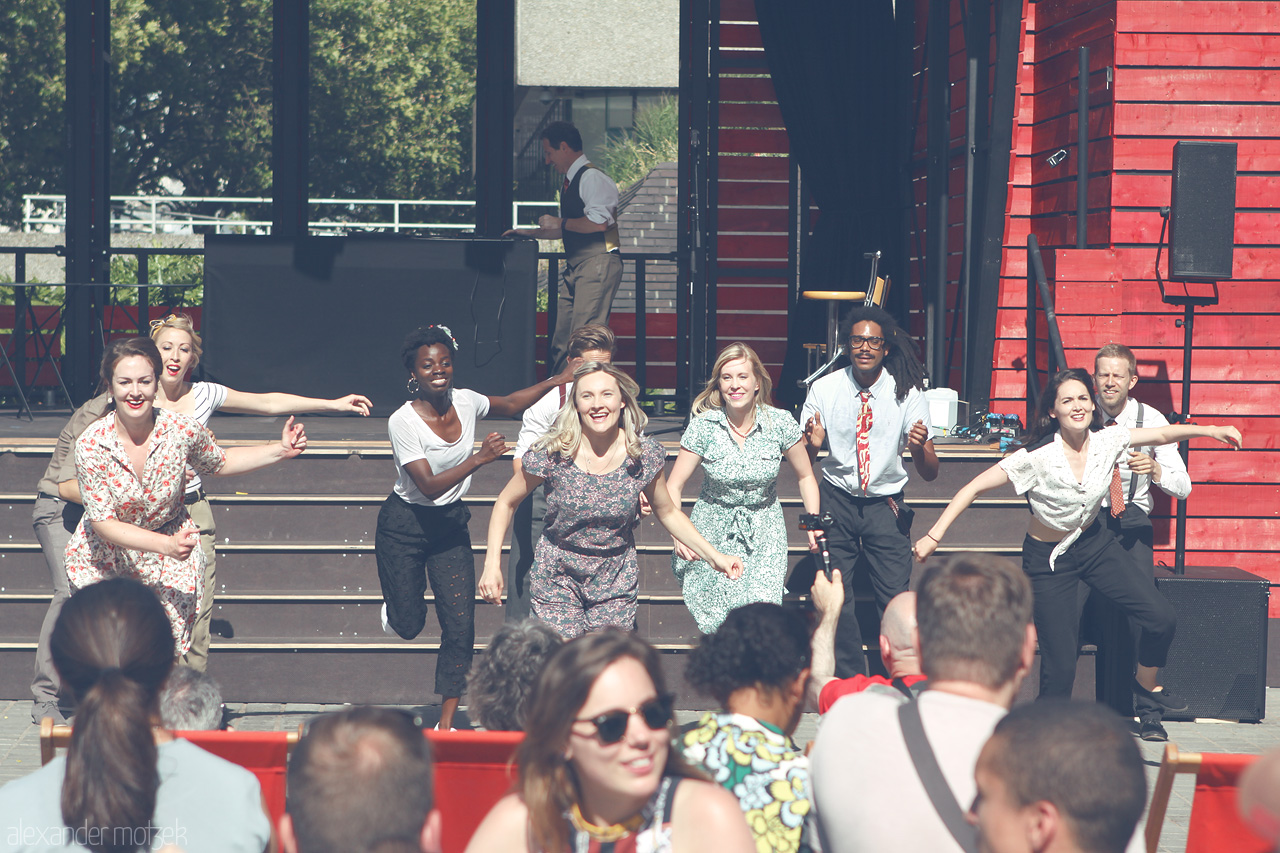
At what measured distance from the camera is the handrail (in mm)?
6891

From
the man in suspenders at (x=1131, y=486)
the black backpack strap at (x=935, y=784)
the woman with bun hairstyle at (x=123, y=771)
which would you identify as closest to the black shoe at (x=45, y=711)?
the woman with bun hairstyle at (x=123, y=771)

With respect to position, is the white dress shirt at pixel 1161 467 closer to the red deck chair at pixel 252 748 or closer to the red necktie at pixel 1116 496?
the red necktie at pixel 1116 496

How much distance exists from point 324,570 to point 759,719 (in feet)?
14.2

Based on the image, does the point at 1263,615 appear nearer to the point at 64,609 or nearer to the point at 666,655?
the point at 666,655

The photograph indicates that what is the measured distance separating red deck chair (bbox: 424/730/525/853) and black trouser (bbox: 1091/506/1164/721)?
367cm

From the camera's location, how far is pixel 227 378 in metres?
Answer: 9.26

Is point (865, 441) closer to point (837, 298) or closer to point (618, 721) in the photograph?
point (837, 298)

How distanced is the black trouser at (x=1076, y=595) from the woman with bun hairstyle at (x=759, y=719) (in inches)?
119

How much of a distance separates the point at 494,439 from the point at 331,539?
6.51 feet

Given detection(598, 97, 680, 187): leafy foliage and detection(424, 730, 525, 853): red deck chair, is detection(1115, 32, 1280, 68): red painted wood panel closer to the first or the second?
detection(424, 730, 525, 853): red deck chair

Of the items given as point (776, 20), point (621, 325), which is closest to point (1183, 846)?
point (776, 20)

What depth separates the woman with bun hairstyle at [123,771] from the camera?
2.25 metres

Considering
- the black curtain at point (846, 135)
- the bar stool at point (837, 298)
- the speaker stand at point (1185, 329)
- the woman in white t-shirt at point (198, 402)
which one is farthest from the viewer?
the black curtain at point (846, 135)

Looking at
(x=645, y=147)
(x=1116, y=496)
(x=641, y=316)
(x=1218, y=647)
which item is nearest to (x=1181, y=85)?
(x=1116, y=496)
